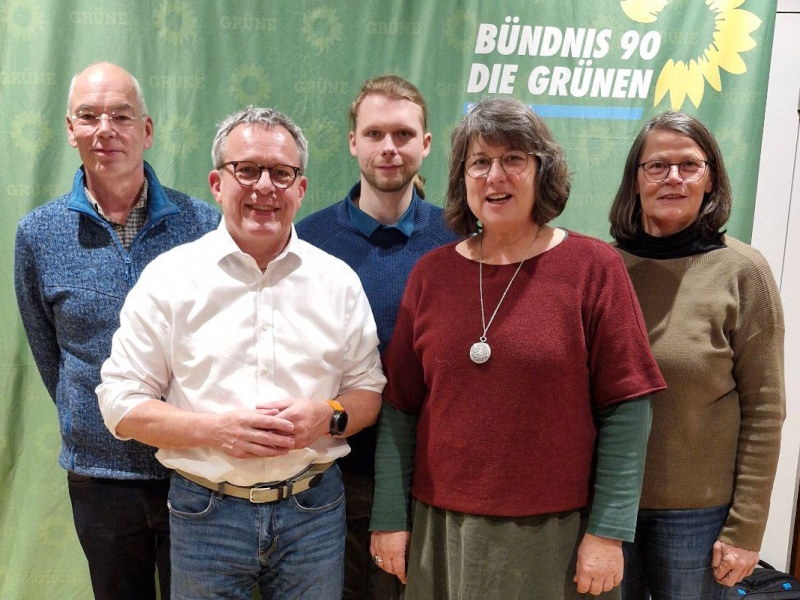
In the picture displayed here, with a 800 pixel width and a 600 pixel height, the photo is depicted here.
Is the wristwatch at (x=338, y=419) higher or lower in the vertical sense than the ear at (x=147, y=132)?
lower

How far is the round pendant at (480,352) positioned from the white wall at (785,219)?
1996 millimetres

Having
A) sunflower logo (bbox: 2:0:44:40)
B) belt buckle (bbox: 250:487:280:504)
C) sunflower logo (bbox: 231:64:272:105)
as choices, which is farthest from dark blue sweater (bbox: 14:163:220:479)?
sunflower logo (bbox: 2:0:44:40)

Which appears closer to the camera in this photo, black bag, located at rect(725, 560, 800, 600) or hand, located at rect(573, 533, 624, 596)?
hand, located at rect(573, 533, 624, 596)

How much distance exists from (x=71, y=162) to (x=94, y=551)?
149 cm

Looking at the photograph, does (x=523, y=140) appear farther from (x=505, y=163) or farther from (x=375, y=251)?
(x=375, y=251)

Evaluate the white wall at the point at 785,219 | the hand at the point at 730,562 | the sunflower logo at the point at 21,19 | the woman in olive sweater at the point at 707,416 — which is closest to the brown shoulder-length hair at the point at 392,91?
the woman in olive sweater at the point at 707,416

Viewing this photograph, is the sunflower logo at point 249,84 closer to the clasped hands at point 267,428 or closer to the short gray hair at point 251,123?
the short gray hair at point 251,123

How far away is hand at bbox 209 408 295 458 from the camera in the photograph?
1456 mm

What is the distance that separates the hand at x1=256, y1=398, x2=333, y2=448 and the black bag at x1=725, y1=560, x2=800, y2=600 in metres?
1.89

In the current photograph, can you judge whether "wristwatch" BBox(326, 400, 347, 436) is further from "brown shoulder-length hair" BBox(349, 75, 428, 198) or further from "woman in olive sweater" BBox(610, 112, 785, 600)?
"brown shoulder-length hair" BBox(349, 75, 428, 198)

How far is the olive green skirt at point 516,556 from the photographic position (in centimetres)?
150

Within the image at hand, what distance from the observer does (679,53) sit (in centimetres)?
273

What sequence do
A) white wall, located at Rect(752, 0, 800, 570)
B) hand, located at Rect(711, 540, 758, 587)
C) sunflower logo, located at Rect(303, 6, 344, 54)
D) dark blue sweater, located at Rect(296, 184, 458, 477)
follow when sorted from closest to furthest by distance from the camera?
hand, located at Rect(711, 540, 758, 587) → dark blue sweater, located at Rect(296, 184, 458, 477) → sunflower logo, located at Rect(303, 6, 344, 54) → white wall, located at Rect(752, 0, 800, 570)

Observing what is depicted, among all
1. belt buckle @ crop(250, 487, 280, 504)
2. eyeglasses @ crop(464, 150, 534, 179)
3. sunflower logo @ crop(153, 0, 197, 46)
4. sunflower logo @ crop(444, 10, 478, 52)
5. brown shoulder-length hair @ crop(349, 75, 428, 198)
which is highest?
sunflower logo @ crop(444, 10, 478, 52)
